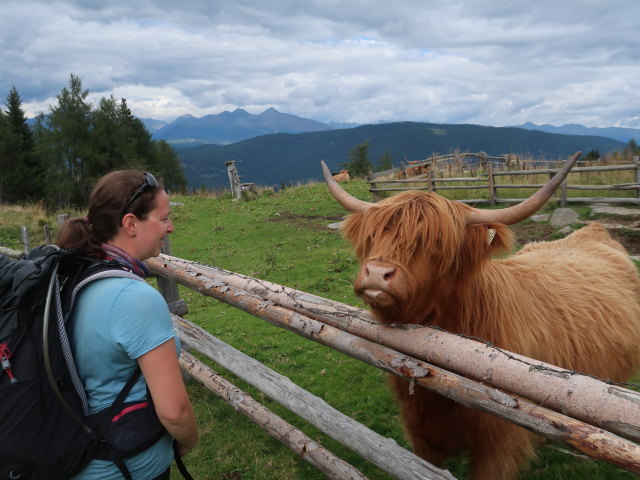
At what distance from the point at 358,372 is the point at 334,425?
2.71 m

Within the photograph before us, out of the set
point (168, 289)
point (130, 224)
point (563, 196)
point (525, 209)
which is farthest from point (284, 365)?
point (563, 196)

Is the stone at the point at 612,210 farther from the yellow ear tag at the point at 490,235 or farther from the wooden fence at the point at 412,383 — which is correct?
the wooden fence at the point at 412,383

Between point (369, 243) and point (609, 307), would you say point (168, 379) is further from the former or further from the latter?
point (609, 307)

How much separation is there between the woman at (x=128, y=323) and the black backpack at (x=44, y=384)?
53 millimetres

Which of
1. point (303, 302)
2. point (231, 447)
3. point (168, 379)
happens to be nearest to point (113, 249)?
point (168, 379)

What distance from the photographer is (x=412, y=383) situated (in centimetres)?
202

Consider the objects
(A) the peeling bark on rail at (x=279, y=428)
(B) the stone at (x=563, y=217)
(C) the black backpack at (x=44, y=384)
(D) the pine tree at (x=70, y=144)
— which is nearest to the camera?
(C) the black backpack at (x=44, y=384)

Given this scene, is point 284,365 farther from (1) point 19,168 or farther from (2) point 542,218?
(1) point 19,168

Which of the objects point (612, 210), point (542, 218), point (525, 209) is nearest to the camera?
point (525, 209)

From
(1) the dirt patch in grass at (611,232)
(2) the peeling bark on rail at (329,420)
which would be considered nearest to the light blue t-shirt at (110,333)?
(2) the peeling bark on rail at (329,420)

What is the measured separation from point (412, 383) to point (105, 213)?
154 cm

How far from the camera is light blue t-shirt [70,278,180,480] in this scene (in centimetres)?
161

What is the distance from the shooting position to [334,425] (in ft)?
9.99

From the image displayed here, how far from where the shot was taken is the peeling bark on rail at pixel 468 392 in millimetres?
1342
